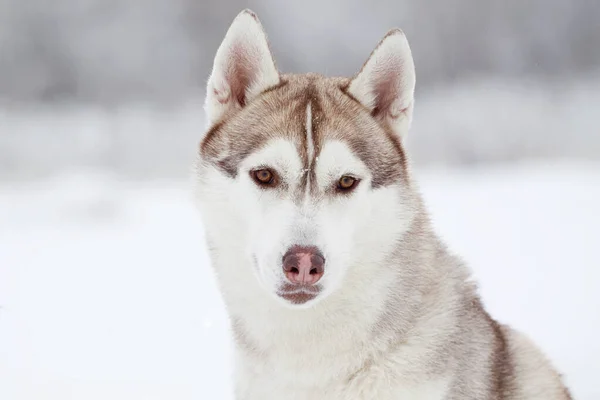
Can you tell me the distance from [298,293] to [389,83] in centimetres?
90

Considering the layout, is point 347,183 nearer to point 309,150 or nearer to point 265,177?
point 309,150

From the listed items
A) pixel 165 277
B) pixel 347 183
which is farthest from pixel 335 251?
pixel 165 277

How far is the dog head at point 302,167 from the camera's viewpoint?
6.79 feet

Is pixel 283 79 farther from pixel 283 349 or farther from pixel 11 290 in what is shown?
pixel 11 290

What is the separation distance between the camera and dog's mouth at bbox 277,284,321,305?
203cm

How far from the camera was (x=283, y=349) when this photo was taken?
2268 millimetres

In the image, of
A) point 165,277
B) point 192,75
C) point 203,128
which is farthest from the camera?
point 192,75

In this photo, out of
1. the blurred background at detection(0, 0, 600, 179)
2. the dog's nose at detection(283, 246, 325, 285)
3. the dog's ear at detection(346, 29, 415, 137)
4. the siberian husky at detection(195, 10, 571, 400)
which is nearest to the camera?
the dog's nose at detection(283, 246, 325, 285)

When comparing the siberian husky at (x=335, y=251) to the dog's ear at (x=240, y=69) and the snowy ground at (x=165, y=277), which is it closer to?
the dog's ear at (x=240, y=69)

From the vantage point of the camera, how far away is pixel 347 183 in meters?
2.24

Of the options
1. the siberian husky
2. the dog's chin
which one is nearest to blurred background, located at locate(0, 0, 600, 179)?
the siberian husky

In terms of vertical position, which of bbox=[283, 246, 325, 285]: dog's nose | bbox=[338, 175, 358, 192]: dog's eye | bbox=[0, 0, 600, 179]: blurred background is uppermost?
bbox=[0, 0, 600, 179]: blurred background

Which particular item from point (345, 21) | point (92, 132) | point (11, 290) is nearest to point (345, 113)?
point (11, 290)

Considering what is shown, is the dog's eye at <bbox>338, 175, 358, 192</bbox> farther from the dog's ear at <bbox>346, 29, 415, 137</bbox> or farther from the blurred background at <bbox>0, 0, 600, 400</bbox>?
the blurred background at <bbox>0, 0, 600, 400</bbox>
